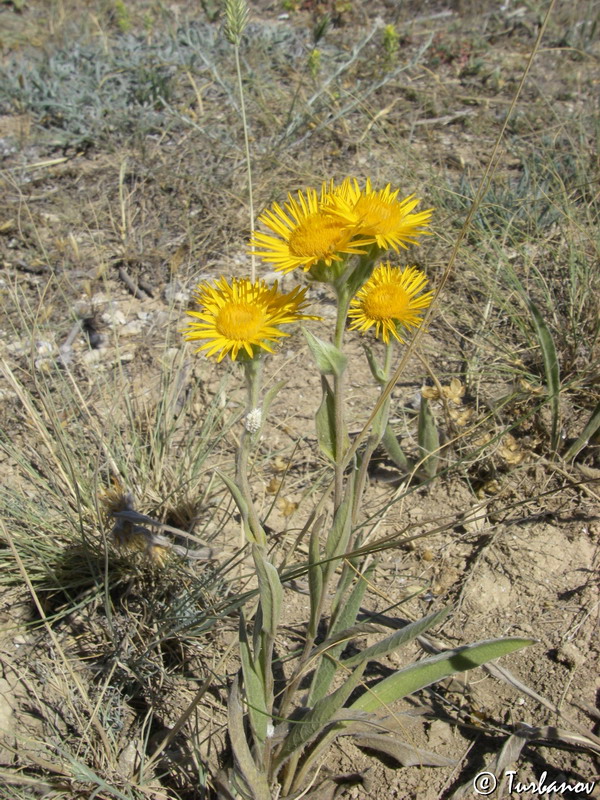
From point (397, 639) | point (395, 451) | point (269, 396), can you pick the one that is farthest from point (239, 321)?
point (395, 451)

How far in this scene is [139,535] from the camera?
1725 millimetres

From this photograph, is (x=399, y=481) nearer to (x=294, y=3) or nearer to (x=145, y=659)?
(x=145, y=659)

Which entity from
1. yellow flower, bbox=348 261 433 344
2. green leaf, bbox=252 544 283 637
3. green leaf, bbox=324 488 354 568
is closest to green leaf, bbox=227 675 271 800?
green leaf, bbox=252 544 283 637

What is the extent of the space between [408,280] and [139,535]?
0.94 m

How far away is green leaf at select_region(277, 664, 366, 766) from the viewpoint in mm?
1297

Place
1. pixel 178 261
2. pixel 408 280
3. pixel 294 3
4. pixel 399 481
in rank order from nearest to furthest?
pixel 408 280 < pixel 399 481 < pixel 178 261 < pixel 294 3

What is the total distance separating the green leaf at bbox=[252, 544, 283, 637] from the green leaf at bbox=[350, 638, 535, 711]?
0.33 metres

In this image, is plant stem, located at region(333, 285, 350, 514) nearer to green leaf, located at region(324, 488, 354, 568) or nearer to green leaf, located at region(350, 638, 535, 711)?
green leaf, located at region(324, 488, 354, 568)

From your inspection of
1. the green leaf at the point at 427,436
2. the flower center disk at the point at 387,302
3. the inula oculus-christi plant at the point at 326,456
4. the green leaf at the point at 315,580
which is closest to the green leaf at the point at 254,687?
the inula oculus-christi plant at the point at 326,456

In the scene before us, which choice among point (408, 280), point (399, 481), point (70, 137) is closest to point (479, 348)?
point (399, 481)

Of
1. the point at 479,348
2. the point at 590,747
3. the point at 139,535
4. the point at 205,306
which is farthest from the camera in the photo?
the point at 479,348

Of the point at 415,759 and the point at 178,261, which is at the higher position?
the point at 178,261

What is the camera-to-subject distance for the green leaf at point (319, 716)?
130 centimetres

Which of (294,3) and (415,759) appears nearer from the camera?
(415,759)
